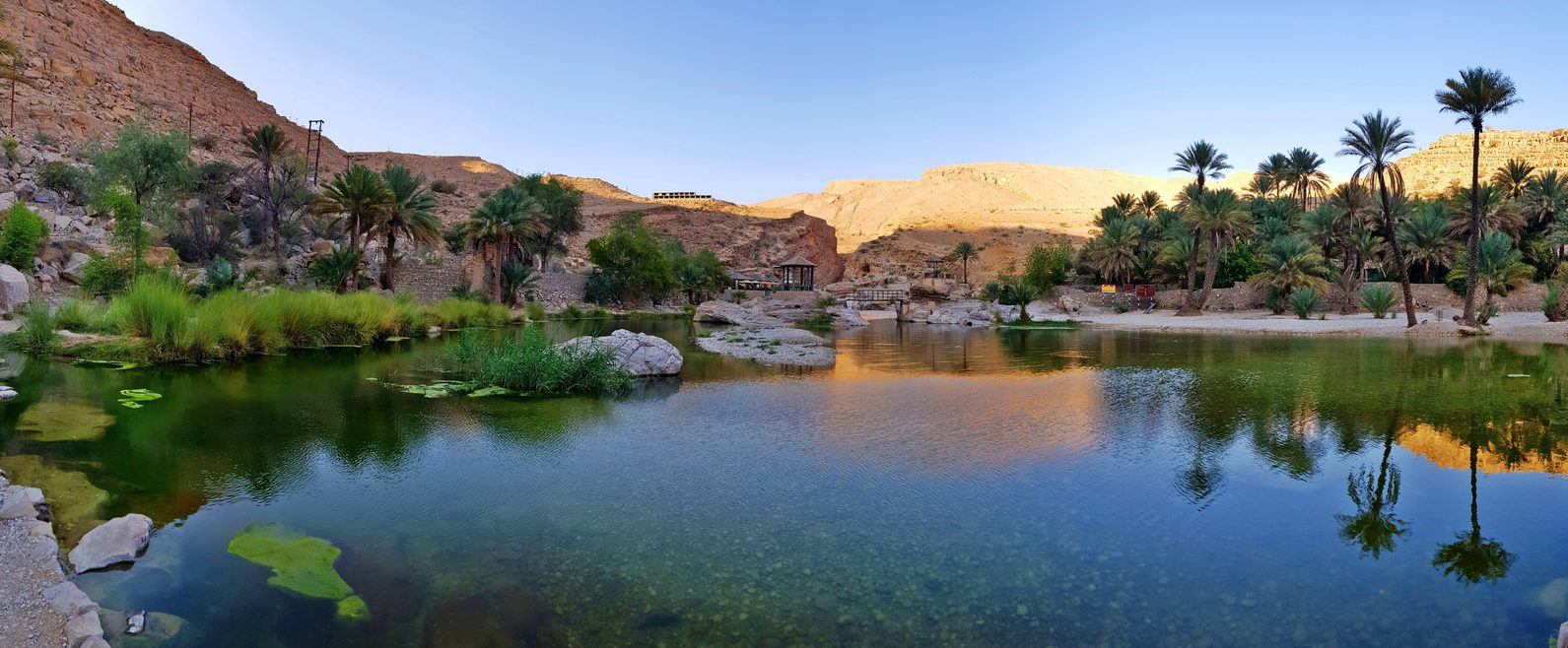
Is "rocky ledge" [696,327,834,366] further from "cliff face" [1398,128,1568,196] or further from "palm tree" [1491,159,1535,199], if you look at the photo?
"cliff face" [1398,128,1568,196]

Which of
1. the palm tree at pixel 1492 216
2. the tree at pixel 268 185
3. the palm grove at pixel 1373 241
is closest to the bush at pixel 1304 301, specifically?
the palm grove at pixel 1373 241

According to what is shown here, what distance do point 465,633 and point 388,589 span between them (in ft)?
2.88

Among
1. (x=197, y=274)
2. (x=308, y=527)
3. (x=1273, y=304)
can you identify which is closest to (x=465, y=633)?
(x=308, y=527)

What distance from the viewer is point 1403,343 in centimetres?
2223

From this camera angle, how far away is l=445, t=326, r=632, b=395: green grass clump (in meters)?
12.1

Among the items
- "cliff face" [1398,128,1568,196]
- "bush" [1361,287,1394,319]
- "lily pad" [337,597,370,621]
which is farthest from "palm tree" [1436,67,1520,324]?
"cliff face" [1398,128,1568,196]

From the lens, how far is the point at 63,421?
8.47 m

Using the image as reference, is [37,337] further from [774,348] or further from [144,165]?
[144,165]

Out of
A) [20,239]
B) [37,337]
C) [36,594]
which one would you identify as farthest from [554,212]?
[36,594]

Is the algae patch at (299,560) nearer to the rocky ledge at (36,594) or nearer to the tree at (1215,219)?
the rocky ledge at (36,594)

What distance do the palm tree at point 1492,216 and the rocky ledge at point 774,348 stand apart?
33086 millimetres

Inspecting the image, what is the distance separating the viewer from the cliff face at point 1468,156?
72.6 m

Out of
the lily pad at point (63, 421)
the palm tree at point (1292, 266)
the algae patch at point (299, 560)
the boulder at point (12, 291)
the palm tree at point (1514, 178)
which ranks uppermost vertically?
the palm tree at point (1514, 178)

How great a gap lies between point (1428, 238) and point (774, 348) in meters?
33.8
